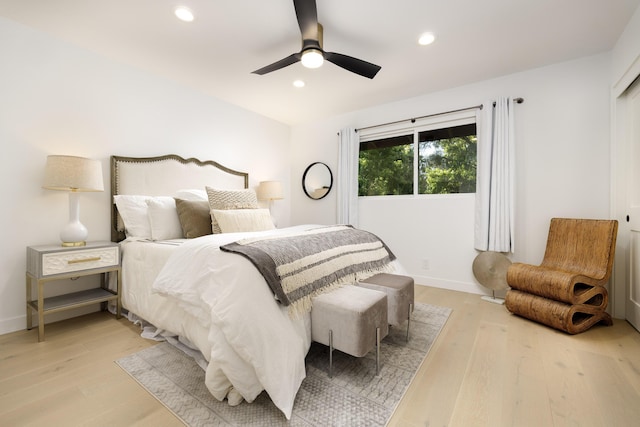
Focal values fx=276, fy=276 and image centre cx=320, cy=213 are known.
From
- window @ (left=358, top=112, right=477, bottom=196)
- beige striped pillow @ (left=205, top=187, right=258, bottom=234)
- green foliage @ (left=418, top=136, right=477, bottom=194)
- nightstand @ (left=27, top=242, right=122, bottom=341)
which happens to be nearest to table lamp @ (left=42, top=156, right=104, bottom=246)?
nightstand @ (left=27, top=242, right=122, bottom=341)

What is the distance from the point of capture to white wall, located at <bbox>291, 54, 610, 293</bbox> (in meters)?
2.68

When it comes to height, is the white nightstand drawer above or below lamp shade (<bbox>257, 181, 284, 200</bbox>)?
below

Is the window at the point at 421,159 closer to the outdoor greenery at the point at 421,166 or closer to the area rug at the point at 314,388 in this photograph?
the outdoor greenery at the point at 421,166

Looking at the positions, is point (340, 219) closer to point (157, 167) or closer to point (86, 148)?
point (157, 167)

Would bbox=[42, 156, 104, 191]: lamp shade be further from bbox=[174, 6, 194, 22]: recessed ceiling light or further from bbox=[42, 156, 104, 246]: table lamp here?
bbox=[174, 6, 194, 22]: recessed ceiling light

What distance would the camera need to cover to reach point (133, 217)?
261 cm

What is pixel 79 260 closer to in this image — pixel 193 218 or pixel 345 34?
pixel 193 218

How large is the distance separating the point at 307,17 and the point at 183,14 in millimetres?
1003

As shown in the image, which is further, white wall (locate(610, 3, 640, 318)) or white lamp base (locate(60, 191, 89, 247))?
white wall (locate(610, 3, 640, 318))

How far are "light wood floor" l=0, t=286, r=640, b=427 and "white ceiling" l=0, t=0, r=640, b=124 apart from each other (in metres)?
2.46

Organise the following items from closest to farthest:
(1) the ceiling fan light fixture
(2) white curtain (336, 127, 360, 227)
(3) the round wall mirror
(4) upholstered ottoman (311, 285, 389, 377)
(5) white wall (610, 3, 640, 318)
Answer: (4) upholstered ottoman (311, 285, 389, 377) → (1) the ceiling fan light fixture → (5) white wall (610, 3, 640, 318) → (2) white curtain (336, 127, 360, 227) → (3) the round wall mirror

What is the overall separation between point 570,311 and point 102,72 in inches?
181

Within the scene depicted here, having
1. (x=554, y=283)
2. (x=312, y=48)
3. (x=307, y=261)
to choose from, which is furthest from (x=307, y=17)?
(x=554, y=283)

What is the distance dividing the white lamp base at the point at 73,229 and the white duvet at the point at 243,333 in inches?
55.9
